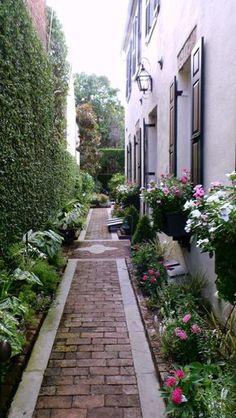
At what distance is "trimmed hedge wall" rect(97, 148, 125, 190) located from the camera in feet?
83.1

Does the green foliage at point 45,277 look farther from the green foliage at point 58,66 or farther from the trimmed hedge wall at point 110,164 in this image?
the trimmed hedge wall at point 110,164

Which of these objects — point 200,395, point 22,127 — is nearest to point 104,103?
point 22,127

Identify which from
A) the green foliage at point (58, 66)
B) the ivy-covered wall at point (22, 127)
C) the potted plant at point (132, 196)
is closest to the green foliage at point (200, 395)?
the ivy-covered wall at point (22, 127)

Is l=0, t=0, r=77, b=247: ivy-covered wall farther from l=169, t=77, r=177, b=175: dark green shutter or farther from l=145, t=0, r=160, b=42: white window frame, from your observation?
l=145, t=0, r=160, b=42: white window frame

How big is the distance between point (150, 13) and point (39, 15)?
2.31 metres

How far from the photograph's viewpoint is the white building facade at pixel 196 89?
324 centimetres

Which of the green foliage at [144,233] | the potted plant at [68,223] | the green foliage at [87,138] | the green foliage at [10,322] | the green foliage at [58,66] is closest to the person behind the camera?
the green foliage at [10,322]

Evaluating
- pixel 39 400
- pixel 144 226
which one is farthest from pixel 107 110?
pixel 39 400

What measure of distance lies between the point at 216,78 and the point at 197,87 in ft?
1.88

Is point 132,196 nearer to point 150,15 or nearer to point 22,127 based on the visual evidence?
point 150,15

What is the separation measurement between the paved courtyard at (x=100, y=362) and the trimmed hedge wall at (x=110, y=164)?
19.8 meters

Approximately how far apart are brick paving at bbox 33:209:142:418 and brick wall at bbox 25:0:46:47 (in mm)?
4819

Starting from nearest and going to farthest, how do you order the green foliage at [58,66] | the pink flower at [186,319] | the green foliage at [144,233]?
the pink flower at [186,319] → the green foliage at [144,233] → the green foliage at [58,66]

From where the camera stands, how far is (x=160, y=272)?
4.97 meters
